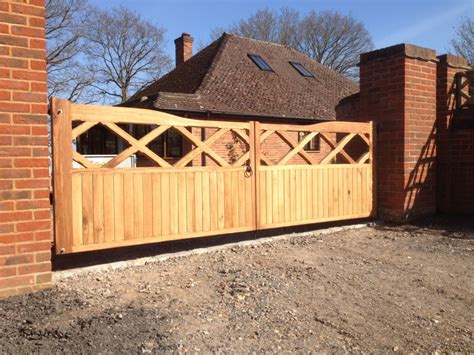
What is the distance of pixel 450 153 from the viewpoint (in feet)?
25.0

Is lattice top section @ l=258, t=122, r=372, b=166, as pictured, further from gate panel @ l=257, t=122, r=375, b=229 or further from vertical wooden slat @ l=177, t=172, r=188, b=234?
vertical wooden slat @ l=177, t=172, r=188, b=234

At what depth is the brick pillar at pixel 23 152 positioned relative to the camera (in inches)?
145

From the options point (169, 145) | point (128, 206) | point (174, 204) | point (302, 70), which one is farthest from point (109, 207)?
point (302, 70)

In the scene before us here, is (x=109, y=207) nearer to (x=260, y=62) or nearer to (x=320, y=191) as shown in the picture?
(x=320, y=191)

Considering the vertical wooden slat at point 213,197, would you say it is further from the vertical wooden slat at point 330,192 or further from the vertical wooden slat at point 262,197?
the vertical wooden slat at point 330,192

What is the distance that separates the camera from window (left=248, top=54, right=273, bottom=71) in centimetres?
2080

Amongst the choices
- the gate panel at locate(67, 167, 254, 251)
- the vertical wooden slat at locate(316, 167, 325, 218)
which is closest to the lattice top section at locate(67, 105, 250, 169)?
the gate panel at locate(67, 167, 254, 251)

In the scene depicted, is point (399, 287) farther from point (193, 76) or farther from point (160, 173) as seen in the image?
point (193, 76)

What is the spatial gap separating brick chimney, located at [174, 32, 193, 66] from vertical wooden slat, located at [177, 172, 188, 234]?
19.8 metres

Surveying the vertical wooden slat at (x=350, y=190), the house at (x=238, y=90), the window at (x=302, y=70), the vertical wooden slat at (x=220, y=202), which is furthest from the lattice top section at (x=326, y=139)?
the window at (x=302, y=70)

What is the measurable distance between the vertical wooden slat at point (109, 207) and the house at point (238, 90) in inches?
401

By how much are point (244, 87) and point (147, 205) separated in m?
14.6

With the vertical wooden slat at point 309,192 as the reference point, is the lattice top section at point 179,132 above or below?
above

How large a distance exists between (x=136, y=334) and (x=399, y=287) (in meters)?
2.46
